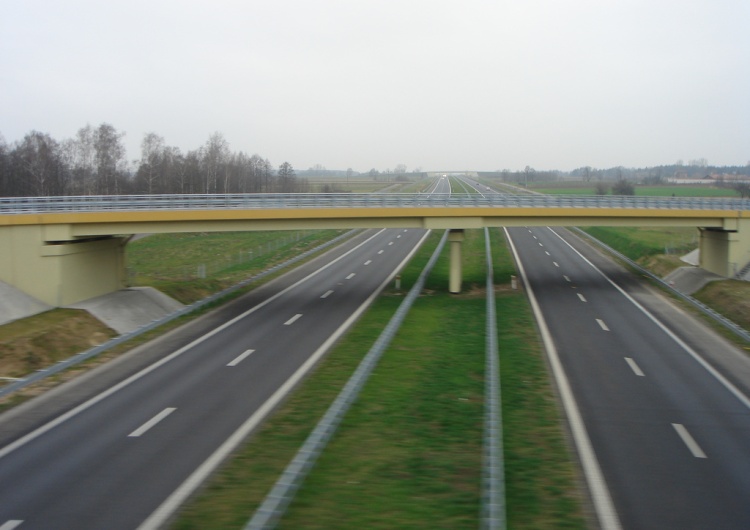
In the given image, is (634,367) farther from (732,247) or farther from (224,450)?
(732,247)

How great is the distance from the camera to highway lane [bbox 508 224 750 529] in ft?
41.7

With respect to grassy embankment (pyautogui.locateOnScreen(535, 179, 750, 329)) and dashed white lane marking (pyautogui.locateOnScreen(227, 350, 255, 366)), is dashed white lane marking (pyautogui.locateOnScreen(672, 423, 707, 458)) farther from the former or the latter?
grassy embankment (pyautogui.locateOnScreen(535, 179, 750, 329))

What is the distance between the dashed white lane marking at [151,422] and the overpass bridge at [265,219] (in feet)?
49.4

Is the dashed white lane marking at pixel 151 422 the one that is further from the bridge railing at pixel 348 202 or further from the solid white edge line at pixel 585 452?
the bridge railing at pixel 348 202

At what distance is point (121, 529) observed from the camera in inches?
449

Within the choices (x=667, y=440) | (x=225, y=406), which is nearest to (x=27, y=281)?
Result: (x=225, y=406)

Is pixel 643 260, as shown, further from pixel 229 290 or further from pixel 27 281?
pixel 27 281

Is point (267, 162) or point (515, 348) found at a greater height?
point (267, 162)

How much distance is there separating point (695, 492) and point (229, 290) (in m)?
29.9

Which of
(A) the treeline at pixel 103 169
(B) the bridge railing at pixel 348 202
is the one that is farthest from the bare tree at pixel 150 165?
(B) the bridge railing at pixel 348 202

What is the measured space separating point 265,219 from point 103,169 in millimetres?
60153

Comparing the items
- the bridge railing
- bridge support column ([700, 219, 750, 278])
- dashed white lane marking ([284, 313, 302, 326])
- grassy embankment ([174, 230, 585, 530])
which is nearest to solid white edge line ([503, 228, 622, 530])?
grassy embankment ([174, 230, 585, 530])

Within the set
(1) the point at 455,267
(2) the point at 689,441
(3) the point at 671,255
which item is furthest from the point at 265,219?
(3) the point at 671,255

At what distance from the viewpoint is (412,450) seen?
15.4 meters
